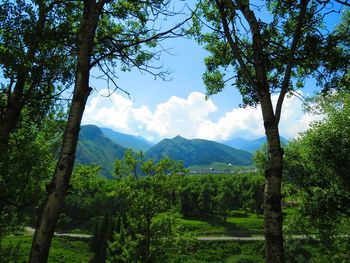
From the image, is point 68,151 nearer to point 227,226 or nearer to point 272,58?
point 272,58

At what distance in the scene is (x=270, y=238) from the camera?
28.2 feet

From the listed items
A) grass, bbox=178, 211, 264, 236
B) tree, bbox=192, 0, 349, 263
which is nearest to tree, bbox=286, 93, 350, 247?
tree, bbox=192, 0, 349, 263

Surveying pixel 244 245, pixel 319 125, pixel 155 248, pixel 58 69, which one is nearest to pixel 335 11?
pixel 58 69

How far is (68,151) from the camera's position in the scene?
720cm

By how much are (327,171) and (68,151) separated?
795 inches

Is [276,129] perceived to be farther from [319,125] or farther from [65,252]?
[65,252]

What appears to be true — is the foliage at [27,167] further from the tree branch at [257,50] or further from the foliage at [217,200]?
the foliage at [217,200]

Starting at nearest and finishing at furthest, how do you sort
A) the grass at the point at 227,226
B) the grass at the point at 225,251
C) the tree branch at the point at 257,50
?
the tree branch at the point at 257,50
the grass at the point at 225,251
the grass at the point at 227,226

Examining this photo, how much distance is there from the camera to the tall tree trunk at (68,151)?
21.4ft

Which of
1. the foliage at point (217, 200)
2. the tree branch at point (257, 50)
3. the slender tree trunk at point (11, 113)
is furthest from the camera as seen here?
the foliage at point (217, 200)

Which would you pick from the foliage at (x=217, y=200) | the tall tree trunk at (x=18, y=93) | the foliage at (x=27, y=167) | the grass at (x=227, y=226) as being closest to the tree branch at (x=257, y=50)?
the tall tree trunk at (x=18, y=93)

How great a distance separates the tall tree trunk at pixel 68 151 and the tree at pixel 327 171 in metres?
18.4

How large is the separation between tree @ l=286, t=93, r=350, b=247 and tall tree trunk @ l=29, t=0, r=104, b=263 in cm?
1835

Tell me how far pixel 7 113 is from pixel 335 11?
12.2 meters
